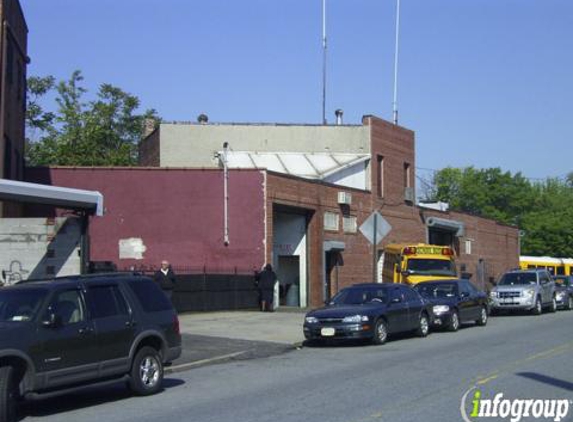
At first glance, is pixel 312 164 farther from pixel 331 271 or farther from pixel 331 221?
pixel 331 271

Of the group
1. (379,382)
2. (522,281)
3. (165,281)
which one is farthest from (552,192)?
(379,382)

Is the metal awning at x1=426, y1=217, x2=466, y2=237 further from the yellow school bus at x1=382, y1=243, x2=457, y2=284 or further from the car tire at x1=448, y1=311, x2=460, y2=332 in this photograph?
the car tire at x1=448, y1=311, x2=460, y2=332

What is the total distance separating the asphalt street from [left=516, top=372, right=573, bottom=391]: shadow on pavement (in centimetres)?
2

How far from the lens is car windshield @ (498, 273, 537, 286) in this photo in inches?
1254

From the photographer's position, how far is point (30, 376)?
10.6 metres

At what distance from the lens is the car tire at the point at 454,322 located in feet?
77.0

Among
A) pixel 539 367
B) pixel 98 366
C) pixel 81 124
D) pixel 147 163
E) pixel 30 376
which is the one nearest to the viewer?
pixel 30 376

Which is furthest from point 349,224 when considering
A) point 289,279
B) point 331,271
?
point 289,279

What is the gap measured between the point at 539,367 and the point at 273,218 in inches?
776

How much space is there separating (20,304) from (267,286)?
18.2 meters

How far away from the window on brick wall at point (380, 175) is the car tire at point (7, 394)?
2977 centimetres

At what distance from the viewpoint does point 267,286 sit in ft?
95.5

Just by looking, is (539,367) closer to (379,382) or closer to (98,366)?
(379,382)

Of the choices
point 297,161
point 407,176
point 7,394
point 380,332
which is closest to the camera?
point 7,394
